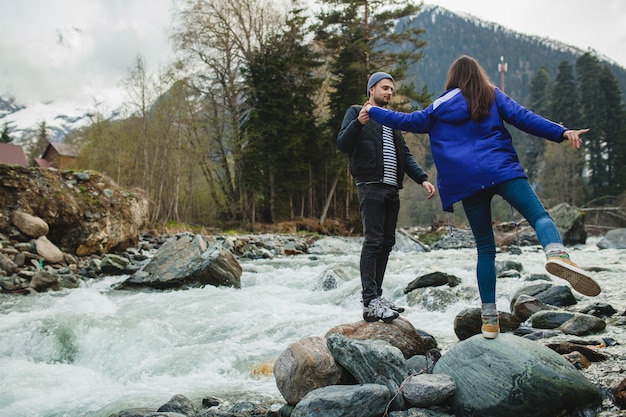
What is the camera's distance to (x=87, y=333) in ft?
15.6

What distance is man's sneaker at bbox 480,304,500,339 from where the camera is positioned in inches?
105

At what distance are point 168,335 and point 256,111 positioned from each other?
19431mm

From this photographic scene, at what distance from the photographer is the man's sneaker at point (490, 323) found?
2.66 meters

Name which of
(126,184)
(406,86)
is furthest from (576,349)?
(126,184)

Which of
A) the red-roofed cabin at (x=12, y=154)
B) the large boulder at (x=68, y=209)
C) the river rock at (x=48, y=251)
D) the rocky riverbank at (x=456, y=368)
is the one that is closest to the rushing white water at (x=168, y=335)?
the rocky riverbank at (x=456, y=368)

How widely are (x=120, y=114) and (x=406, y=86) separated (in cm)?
1508

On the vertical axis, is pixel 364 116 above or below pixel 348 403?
above

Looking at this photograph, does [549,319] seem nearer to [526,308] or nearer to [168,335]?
[526,308]

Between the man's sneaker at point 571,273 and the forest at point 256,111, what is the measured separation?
750 inches

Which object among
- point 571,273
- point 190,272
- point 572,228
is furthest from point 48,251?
point 572,228

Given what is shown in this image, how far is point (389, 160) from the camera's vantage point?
12.3 ft

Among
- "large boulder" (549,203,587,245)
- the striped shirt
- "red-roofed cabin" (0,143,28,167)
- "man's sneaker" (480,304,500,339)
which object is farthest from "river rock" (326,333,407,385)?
"red-roofed cabin" (0,143,28,167)

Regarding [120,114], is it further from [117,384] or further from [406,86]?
[117,384]

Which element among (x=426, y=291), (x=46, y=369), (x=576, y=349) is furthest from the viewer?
(x=426, y=291)
